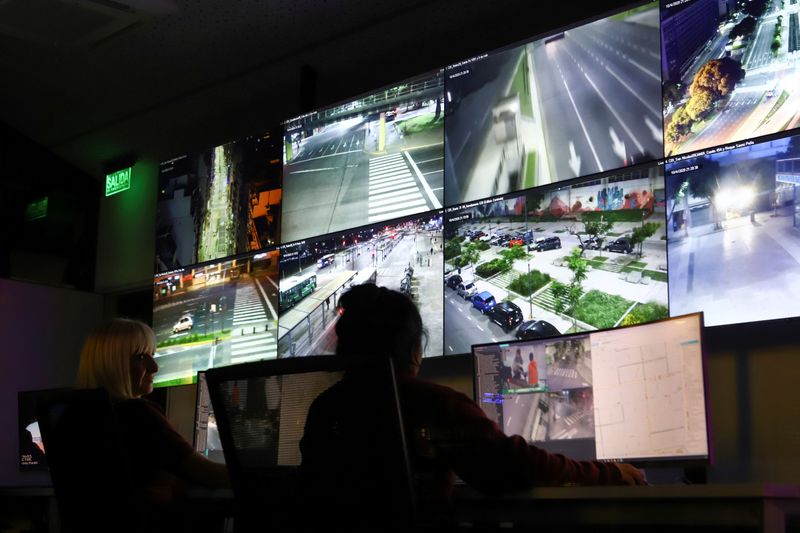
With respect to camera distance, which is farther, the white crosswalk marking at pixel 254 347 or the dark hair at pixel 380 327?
the white crosswalk marking at pixel 254 347

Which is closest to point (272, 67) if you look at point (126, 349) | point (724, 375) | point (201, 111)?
point (201, 111)

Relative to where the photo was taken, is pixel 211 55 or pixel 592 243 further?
pixel 211 55

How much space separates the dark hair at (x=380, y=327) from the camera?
175 cm

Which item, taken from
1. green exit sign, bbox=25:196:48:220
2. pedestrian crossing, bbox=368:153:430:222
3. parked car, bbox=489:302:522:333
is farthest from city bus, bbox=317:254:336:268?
green exit sign, bbox=25:196:48:220

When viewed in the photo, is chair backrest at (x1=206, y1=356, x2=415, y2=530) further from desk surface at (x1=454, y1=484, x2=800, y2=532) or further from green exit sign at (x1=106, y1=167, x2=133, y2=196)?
green exit sign at (x1=106, y1=167, x2=133, y2=196)

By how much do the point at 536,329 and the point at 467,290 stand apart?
369 mm

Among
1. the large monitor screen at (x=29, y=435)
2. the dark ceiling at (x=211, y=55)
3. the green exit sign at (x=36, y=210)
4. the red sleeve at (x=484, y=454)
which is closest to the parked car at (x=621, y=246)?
the dark ceiling at (x=211, y=55)

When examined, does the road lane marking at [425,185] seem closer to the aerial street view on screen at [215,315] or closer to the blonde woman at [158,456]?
the aerial street view on screen at [215,315]

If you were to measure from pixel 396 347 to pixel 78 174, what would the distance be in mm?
4784

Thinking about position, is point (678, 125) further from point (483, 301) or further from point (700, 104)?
point (483, 301)

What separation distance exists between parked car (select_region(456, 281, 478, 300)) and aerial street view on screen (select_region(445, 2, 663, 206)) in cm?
37

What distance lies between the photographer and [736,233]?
2.68 meters

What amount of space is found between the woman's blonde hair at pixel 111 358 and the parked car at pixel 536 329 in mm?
1421

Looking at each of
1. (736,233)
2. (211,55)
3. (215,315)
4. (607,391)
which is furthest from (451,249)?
(211,55)
